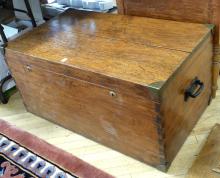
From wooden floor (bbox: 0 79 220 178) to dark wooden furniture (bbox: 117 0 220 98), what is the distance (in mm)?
217

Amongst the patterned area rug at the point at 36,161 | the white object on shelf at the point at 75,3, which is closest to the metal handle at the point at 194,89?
the patterned area rug at the point at 36,161

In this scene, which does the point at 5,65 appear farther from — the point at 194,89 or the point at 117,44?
the point at 194,89

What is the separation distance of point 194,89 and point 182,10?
0.34 metres

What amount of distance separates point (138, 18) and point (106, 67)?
0.40m

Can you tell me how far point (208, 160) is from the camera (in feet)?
4.08

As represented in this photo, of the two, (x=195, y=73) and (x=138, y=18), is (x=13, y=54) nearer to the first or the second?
(x=138, y=18)

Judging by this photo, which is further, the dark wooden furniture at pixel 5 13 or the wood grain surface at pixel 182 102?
the dark wooden furniture at pixel 5 13

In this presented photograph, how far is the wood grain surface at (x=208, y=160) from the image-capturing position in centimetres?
120

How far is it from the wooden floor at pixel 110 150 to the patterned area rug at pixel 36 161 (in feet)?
0.13

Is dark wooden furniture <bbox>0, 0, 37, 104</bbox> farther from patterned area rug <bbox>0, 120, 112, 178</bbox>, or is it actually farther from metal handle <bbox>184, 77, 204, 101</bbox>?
metal handle <bbox>184, 77, 204, 101</bbox>

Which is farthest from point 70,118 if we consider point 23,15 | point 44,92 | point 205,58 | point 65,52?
point 23,15

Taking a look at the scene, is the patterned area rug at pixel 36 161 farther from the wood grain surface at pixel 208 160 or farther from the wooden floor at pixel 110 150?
the wood grain surface at pixel 208 160

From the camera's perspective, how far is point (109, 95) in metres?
1.13

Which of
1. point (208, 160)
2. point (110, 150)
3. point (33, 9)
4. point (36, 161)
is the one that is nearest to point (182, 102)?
point (208, 160)
